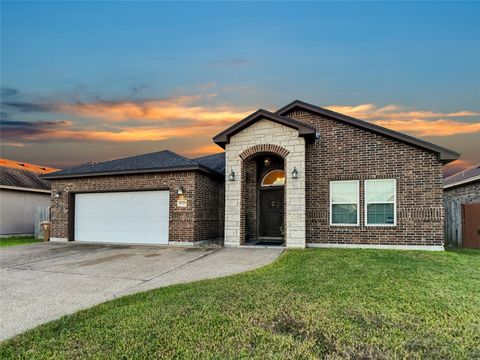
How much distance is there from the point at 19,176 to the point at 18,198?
6.46ft

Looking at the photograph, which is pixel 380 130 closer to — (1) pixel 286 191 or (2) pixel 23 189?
(1) pixel 286 191

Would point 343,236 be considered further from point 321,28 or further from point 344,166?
point 321,28

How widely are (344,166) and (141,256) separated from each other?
7520 mm

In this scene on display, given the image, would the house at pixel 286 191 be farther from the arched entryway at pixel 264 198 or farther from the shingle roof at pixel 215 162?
the shingle roof at pixel 215 162

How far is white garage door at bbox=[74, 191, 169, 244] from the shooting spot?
11.9 metres

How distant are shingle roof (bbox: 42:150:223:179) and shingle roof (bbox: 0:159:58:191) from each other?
5.23 metres

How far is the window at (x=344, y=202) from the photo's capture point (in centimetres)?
1051

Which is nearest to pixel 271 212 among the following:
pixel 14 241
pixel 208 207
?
pixel 208 207

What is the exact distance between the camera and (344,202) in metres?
10.6

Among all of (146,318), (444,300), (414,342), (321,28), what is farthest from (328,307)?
(321,28)

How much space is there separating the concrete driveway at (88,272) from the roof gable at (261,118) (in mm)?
4067

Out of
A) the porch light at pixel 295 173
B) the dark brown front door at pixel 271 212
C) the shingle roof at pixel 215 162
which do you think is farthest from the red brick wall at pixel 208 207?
the porch light at pixel 295 173

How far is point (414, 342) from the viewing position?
3.27 m

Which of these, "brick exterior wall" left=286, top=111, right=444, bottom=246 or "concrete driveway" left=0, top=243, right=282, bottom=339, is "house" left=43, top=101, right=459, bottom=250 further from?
"concrete driveway" left=0, top=243, right=282, bottom=339
